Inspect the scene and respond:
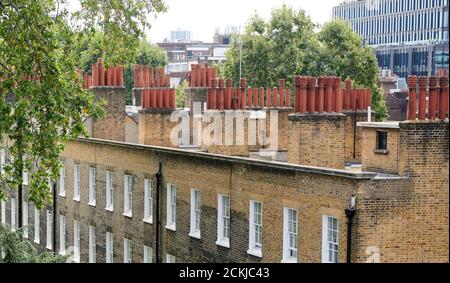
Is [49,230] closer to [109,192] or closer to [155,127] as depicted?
[109,192]

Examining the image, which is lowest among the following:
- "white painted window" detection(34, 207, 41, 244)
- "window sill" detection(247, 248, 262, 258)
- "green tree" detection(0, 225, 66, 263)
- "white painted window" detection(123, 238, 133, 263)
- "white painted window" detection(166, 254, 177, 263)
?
"white painted window" detection(34, 207, 41, 244)

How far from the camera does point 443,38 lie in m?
136

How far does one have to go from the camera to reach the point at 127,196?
39625 mm

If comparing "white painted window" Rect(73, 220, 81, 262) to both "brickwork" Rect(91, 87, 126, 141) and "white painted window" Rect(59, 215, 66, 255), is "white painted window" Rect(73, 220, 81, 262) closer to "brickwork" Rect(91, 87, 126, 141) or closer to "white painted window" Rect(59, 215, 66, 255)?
"white painted window" Rect(59, 215, 66, 255)

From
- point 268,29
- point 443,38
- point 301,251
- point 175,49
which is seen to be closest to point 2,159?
point 301,251

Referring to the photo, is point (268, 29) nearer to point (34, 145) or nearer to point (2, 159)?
point (2, 159)

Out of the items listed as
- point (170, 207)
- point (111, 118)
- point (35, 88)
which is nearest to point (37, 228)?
point (111, 118)

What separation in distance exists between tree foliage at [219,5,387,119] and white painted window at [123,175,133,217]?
4351cm

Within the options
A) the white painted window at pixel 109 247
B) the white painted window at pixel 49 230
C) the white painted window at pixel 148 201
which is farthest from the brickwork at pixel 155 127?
the white painted window at pixel 49 230

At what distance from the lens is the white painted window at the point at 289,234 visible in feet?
95.5

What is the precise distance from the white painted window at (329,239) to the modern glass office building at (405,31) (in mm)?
105208

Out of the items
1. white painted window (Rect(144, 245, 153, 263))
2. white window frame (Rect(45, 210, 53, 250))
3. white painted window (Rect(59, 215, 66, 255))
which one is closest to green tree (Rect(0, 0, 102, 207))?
white painted window (Rect(144, 245, 153, 263))

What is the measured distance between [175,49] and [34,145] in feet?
541

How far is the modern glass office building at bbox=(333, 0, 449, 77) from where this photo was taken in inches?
5394
